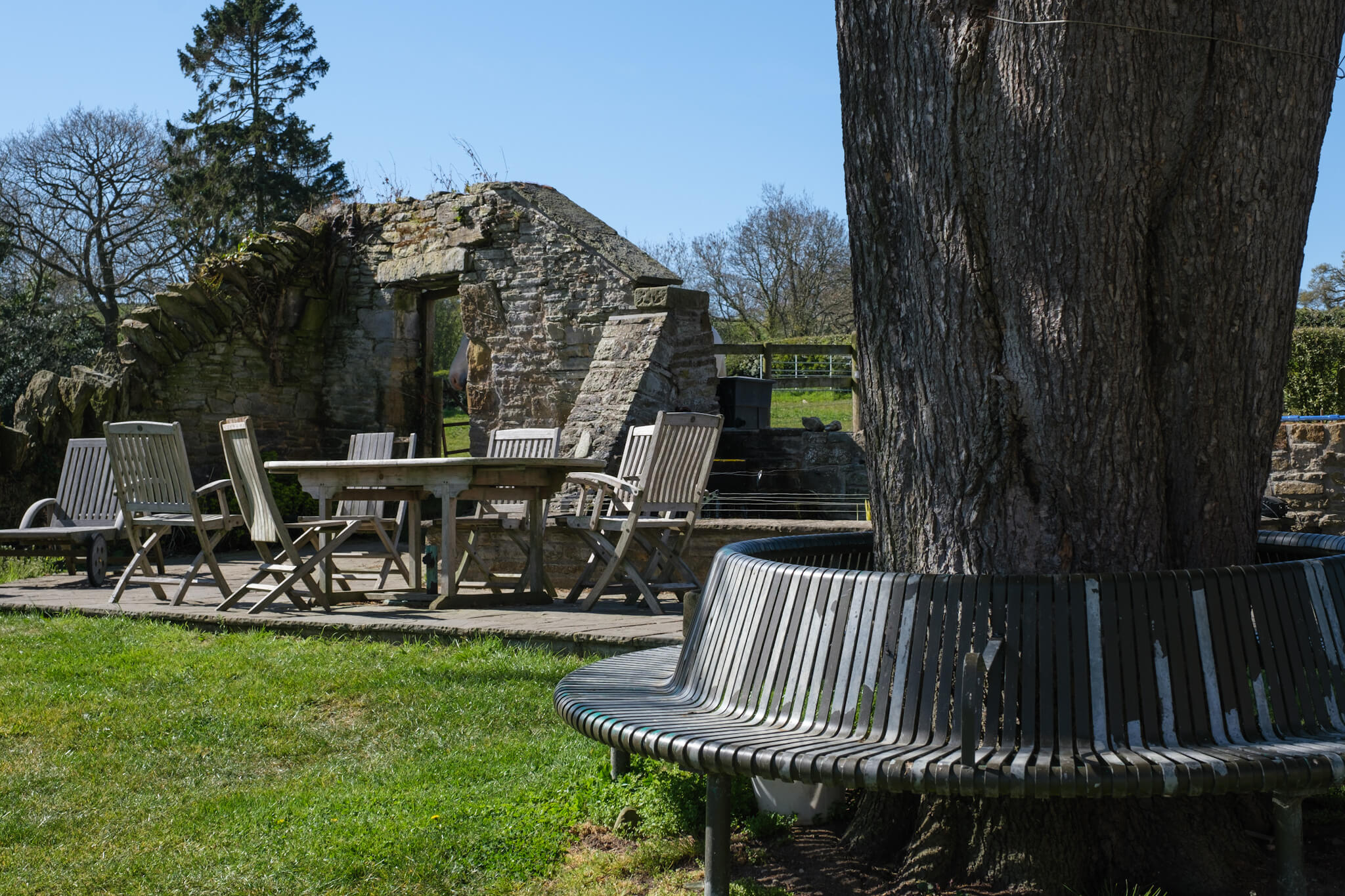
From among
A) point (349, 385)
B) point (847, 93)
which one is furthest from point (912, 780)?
point (349, 385)

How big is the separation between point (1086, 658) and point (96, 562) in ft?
23.5

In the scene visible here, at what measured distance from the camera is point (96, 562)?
7.56 m

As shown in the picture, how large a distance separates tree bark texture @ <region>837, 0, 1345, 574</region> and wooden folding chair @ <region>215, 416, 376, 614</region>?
414 centimetres

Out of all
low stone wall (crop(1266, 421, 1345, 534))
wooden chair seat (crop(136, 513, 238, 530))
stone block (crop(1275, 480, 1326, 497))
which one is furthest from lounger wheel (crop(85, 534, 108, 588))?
stone block (crop(1275, 480, 1326, 497))

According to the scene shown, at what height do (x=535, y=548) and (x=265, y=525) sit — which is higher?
(x=265, y=525)

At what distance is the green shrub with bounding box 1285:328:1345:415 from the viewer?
11.3m

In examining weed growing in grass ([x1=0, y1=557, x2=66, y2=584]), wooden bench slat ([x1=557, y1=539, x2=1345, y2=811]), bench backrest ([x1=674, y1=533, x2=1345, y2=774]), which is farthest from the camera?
weed growing in grass ([x1=0, y1=557, x2=66, y2=584])

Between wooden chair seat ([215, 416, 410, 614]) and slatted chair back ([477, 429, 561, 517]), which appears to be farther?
slatted chair back ([477, 429, 561, 517])

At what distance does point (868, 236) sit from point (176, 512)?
5.08m

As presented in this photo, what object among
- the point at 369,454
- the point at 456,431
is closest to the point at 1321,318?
the point at 456,431

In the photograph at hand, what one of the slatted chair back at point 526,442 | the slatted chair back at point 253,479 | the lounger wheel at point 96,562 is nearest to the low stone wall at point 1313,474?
the slatted chair back at point 526,442

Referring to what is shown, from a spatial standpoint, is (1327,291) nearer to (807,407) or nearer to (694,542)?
(807,407)

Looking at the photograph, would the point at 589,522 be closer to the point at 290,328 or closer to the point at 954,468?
the point at 954,468

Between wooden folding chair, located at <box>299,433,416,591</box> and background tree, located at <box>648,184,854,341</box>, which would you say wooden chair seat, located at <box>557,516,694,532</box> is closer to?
wooden folding chair, located at <box>299,433,416,591</box>
